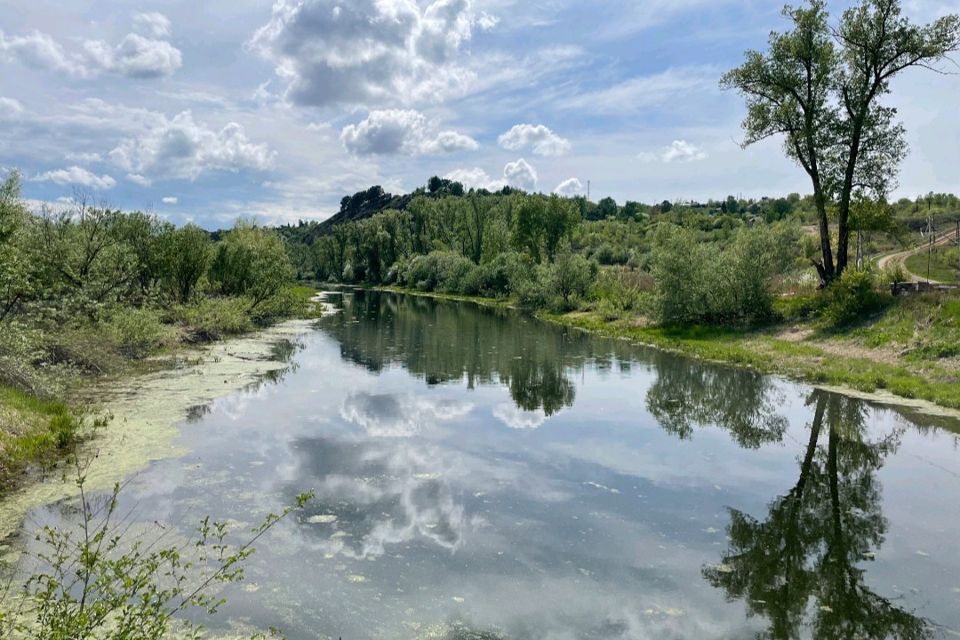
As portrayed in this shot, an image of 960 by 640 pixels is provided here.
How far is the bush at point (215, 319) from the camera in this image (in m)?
32.9

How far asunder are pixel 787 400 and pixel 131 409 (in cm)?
1926

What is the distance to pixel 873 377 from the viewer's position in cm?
2123

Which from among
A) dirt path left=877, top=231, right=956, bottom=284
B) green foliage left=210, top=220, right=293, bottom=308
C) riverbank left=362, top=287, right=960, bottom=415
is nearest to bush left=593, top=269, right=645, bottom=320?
riverbank left=362, top=287, right=960, bottom=415

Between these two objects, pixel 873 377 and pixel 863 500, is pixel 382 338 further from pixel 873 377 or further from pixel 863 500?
pixel 863 500

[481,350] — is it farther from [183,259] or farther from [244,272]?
[244,272]

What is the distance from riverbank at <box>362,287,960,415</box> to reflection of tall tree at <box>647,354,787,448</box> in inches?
78.7

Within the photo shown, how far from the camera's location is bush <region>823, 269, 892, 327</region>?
28156 mm

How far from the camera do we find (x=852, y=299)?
28.5m

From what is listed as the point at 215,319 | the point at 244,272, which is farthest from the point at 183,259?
the point at 215,319

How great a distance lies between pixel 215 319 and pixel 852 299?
31.4 meters

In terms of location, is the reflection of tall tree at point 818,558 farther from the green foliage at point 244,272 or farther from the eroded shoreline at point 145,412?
the green foliage at point 244,272

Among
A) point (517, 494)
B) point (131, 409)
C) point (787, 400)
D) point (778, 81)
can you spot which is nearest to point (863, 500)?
point (517, 494)

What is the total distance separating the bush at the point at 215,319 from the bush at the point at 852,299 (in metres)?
30.1

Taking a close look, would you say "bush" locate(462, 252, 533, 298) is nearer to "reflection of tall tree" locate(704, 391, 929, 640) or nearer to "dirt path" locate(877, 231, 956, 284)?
"dirt path" locate(877, 231, 956, 284)
